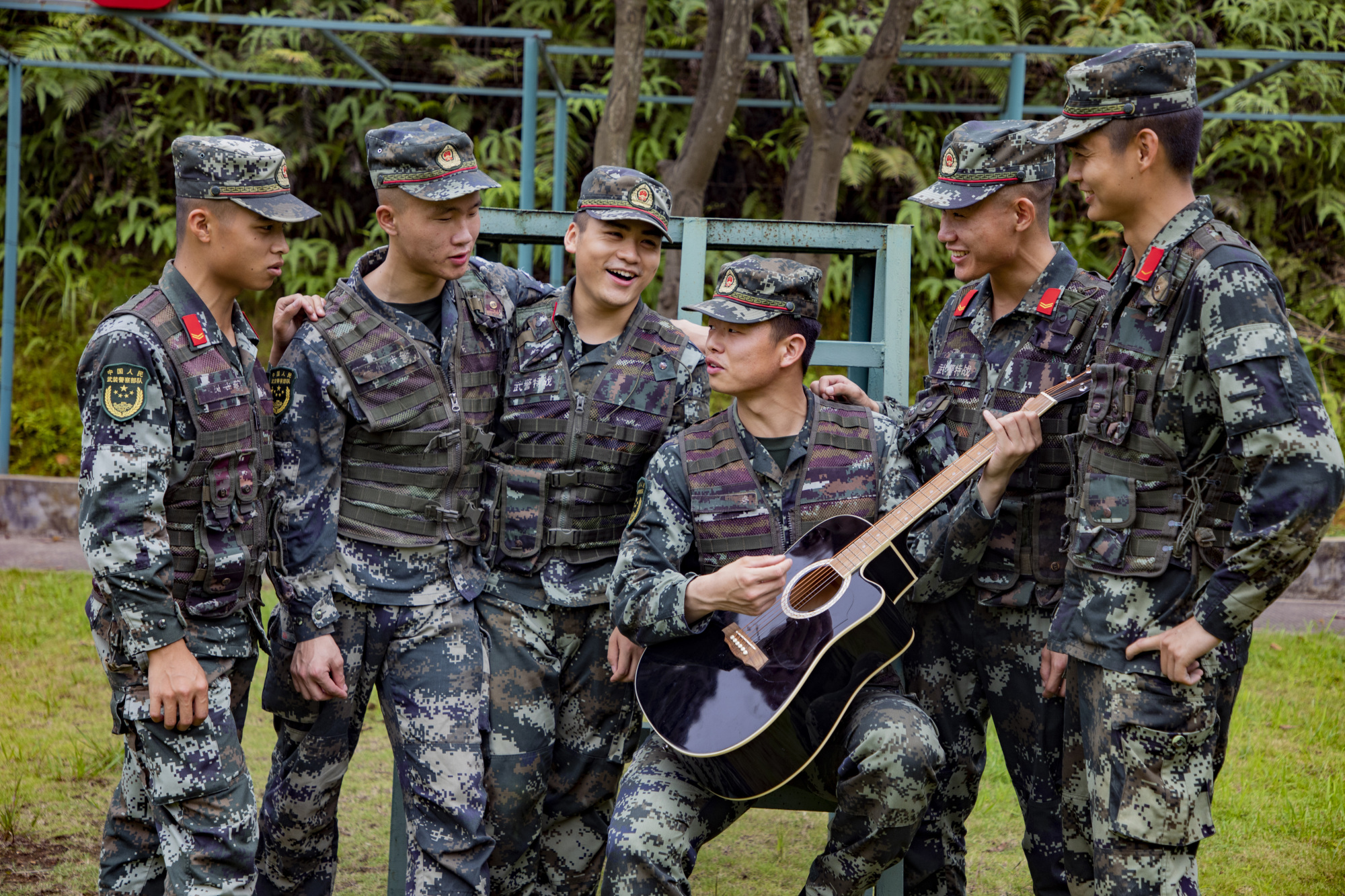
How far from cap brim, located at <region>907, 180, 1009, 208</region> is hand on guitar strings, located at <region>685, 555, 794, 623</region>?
1.11 m

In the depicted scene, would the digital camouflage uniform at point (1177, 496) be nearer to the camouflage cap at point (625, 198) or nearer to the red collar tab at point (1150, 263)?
the red collar tab at point (1150, 263)

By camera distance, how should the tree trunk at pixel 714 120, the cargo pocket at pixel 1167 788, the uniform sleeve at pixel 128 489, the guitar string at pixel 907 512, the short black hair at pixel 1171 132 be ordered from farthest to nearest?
the tree trunk at pixel 714 120 < the guitar string at pixel 907 512 < the uniform sleeve at pixel 128 489 < the short black hair at pixel 1171 132 < the cargo pocket at pixel 1167 788

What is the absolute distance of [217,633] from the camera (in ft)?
10.0

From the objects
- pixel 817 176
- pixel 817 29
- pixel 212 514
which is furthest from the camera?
pixel 817 29

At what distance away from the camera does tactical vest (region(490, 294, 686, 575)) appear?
3479mm

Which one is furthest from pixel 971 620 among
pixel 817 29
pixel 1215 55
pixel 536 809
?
pixel 817 29

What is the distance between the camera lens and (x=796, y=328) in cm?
340

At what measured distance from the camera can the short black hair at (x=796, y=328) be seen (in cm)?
337

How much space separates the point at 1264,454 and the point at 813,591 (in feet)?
3.78

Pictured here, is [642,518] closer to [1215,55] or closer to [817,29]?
[1215,55]

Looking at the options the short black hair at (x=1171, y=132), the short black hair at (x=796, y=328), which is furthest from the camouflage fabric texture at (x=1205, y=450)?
the short black hair at (x=796, y=328)

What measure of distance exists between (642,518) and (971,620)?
0.98m

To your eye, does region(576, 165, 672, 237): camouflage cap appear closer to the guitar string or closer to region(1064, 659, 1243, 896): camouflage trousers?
the guitar string

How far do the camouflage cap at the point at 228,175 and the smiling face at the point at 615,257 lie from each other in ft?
2.60
